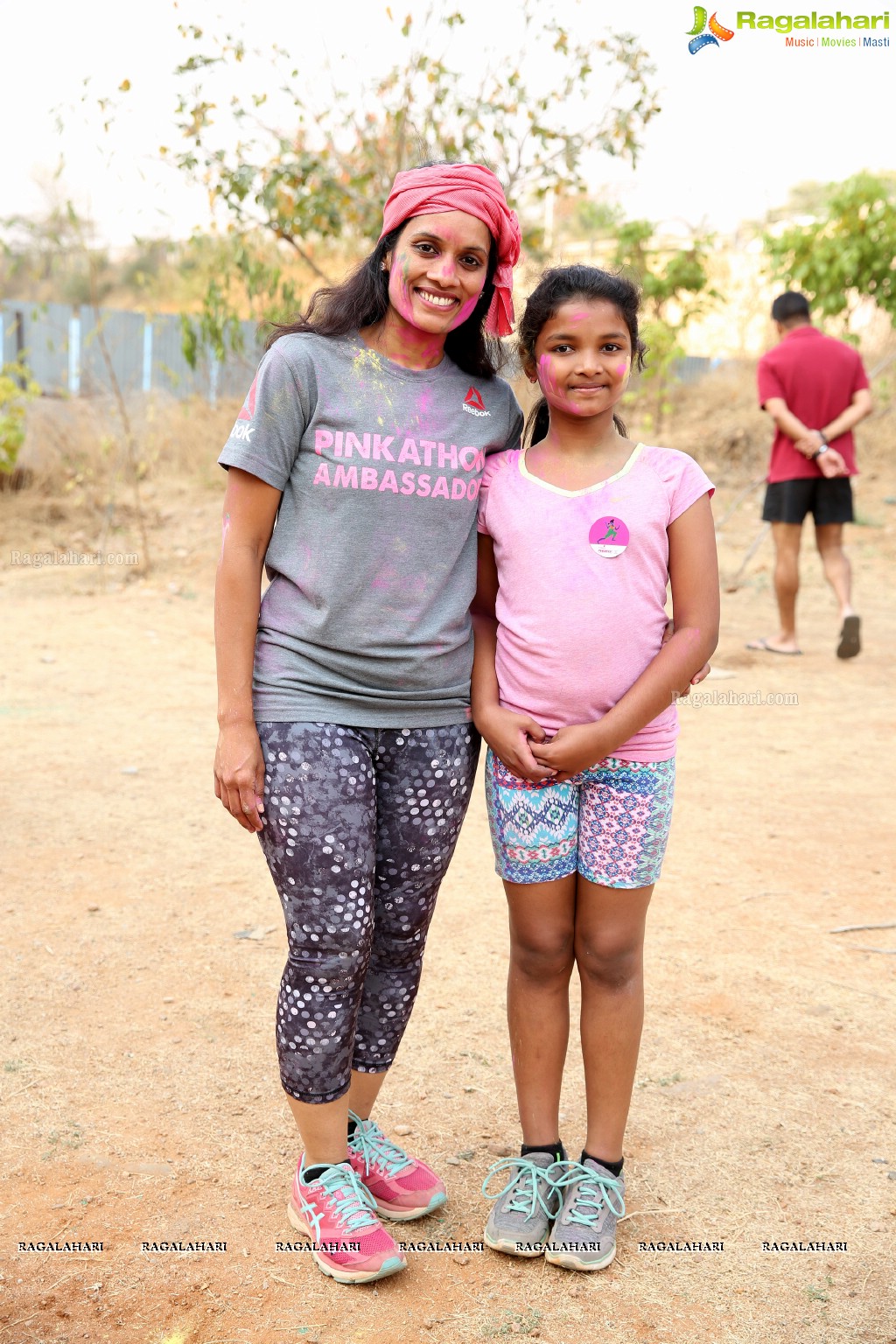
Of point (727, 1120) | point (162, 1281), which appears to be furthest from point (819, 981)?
point (162, 1281)

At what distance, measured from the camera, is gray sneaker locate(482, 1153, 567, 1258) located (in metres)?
2.08

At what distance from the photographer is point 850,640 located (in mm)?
6734

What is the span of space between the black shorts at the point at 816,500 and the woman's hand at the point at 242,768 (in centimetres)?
527

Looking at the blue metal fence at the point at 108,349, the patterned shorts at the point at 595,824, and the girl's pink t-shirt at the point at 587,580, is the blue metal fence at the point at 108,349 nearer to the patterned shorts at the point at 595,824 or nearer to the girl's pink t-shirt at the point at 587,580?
the girl's pink t-shirt at the point at 587,580

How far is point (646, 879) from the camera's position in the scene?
2068mm

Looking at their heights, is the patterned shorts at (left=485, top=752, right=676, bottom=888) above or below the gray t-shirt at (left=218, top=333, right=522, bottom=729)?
below

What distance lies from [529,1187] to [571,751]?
80 cm

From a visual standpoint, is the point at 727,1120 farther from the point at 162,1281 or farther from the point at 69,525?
the point at 69,525

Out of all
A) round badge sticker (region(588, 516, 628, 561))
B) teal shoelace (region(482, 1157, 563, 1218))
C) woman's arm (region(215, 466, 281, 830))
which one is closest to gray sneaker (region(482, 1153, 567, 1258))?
teal shoelace (region(482, 1157, 563, 1218))

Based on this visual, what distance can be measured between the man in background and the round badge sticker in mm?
4869

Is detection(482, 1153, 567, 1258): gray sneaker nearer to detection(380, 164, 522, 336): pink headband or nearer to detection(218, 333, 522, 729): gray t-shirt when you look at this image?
detection(218, 333, 522, 729): gray t-shirt

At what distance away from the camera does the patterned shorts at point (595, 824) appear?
2.05 m

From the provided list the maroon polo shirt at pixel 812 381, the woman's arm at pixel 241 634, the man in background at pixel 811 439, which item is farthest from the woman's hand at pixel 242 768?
the maroon polo shirt at pixel 812 381

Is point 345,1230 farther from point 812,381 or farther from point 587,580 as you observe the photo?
point 812,381
